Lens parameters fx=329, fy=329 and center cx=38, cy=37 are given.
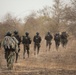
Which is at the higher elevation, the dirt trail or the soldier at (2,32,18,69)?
the soldier at (2,32,18,69)

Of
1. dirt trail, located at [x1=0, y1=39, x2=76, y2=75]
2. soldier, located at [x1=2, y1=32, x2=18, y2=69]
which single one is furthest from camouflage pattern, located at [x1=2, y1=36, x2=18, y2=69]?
dirt trail, located at [x1=0, y1=39, x2=76, y2=75]

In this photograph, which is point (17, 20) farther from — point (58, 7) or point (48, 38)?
point (48, 38)

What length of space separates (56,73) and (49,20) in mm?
43160

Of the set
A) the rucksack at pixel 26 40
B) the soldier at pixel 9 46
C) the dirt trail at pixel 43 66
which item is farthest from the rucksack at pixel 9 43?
the rucksack at pixel 26 40

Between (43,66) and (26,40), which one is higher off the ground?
(26,40)

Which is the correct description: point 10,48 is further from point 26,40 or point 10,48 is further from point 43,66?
point 26,40

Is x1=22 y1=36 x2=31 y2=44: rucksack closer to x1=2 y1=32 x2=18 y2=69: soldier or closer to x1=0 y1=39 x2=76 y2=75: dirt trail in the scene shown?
x1=0 y1=39 x2=76 y2=75: dirt trail

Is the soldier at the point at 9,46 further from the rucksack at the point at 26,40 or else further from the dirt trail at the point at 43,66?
the rucksack at the point at 26,40

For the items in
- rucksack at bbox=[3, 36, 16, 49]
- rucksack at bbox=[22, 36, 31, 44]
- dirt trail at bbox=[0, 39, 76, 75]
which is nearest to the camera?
dirt trail at bbox=[0, 39, 76, 75]

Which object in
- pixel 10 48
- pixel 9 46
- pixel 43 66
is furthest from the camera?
pixel 43 66

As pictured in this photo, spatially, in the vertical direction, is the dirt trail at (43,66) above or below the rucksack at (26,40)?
below

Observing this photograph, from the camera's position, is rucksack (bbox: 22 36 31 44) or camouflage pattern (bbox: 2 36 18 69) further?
rucksack (bbox: 22 36 31 44)

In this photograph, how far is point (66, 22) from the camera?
2975 cm

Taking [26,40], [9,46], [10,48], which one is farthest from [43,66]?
[26,40]
